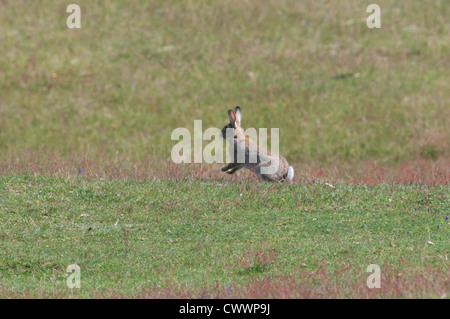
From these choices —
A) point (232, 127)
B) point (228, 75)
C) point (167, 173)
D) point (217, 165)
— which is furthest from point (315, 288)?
point (228, 75)

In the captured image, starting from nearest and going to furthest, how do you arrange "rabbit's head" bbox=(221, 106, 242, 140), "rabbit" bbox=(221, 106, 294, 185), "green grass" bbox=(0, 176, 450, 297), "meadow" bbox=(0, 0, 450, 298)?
"green grass" bbox=(0, 176, 450, 297) → "meadow" bbox=(0, 0, 450, 298) → "rabbit" bbox=(221, 106, 294, 185) → "rabbit's head" bbox=(221, 106, 242, 140)

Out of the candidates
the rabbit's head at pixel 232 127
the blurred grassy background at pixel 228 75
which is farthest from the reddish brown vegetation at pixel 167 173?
the blurred grassy background at pixel 228 75

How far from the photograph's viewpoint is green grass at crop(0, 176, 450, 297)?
37.2 feet

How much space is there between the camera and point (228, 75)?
31.4 meters

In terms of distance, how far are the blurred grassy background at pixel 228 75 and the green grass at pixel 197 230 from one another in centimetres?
1094

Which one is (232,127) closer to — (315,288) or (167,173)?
(167,173)

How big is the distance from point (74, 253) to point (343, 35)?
2458cm

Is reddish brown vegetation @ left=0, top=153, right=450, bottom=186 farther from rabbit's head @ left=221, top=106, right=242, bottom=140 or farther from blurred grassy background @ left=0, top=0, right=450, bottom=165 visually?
blurred grassy background @ left=0, top=0, right=450, bottom=165

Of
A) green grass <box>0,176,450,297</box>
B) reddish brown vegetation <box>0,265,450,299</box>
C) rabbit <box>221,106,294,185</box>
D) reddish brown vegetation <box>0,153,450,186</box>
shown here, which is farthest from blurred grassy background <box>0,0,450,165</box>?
reddish brown vegetation <box>0,265,450,299</box>

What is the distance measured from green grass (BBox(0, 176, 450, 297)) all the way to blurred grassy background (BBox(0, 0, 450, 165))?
10940 mm

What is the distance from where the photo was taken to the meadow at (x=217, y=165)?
11.5 metres

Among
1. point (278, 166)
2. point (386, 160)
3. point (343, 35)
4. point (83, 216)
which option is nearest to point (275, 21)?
point (343, 35)
